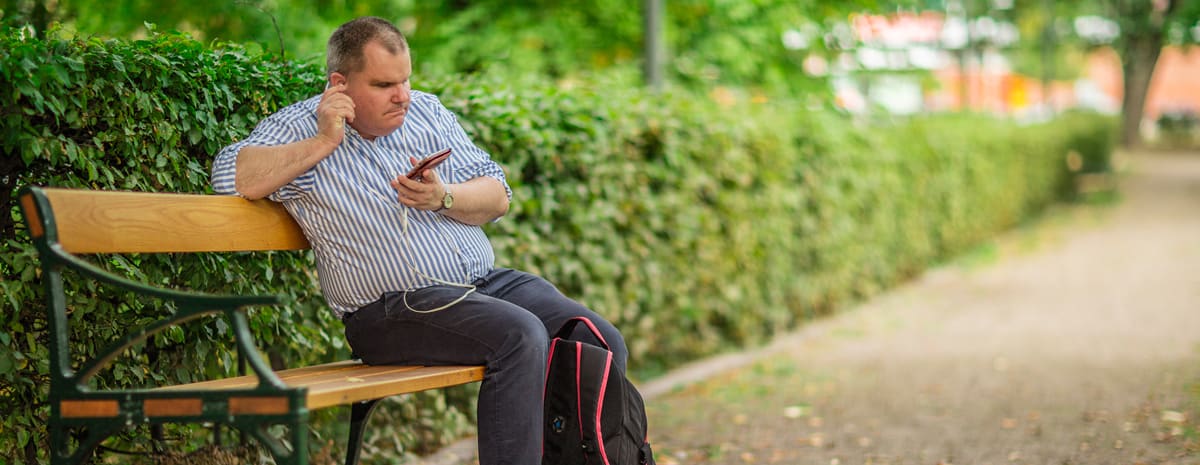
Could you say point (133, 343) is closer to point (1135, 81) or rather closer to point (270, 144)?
point (270, 144)

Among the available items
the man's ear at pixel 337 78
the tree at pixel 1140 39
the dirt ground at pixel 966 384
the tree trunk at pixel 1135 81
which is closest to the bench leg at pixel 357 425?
the man's ear at pixel 337 78

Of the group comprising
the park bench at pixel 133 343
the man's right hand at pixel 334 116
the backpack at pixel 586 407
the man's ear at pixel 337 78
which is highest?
the man's ear at pixel 337 78

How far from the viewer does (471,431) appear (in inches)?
225

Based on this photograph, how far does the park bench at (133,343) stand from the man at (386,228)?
268 mm

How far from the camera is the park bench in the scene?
2877 mm

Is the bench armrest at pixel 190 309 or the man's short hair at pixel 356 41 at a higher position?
the man's short hair at pixel 356 41

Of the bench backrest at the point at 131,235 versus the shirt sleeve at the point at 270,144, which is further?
the shirt sleeve at the point at 270,144

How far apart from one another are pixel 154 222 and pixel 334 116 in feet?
1.78

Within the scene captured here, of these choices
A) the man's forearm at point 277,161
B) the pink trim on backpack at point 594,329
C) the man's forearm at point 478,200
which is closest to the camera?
the man's forearm at point 277,161

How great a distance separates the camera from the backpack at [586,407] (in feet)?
12.5

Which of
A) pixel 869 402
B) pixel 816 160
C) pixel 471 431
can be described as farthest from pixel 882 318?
pixel 471 431

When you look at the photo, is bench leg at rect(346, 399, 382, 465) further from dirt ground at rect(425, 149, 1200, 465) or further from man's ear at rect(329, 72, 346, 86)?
dirt ground at rect(425, 149, 1200, 465)

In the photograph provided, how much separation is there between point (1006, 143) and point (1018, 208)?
1591 millimetres

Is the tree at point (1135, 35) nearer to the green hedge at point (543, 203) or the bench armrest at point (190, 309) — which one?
the green hedge at point (543, 203)
